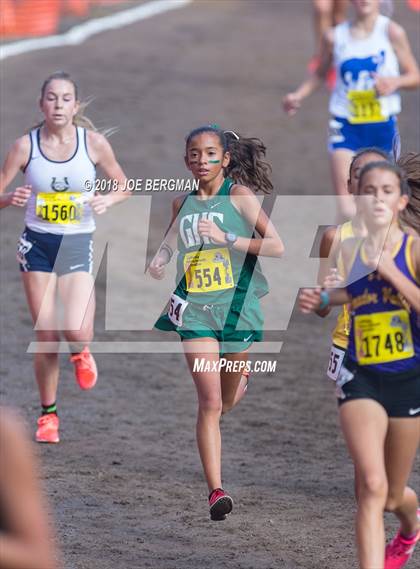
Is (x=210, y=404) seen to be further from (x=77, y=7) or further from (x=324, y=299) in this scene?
(x=77, y=7)

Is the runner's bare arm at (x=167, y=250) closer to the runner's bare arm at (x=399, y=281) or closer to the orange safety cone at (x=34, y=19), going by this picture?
the runner's bare arm at (x=399, y=281)

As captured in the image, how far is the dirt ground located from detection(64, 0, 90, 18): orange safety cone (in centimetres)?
601

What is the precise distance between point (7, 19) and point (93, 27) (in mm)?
1993

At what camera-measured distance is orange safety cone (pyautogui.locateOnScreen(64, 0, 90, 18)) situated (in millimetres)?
25734

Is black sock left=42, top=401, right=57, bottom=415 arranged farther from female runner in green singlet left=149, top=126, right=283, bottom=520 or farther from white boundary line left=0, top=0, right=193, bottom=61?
white boundary line left=0, top=0, right=193, bottom=61

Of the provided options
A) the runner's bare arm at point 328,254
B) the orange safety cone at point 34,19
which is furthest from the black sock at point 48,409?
the orange safety cone at point 34,19

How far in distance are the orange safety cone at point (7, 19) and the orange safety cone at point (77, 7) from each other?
2.36 metres

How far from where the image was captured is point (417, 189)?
Answer: 6051mm

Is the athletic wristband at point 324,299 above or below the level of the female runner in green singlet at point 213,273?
below

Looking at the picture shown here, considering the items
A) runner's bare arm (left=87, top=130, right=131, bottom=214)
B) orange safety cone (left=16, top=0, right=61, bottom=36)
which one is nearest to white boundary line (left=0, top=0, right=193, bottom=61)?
orange safety cone (left=16, top=0, right=61, bottom=36)

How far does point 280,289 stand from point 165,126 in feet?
20.9

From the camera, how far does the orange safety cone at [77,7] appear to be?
84.4 feet

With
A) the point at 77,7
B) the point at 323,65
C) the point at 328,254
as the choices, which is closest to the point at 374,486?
the point at 328,254

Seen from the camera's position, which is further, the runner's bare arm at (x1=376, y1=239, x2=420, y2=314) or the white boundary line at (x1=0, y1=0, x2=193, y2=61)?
the white boundary line at (x1=0, y1=0, x2=193, y2=61)
